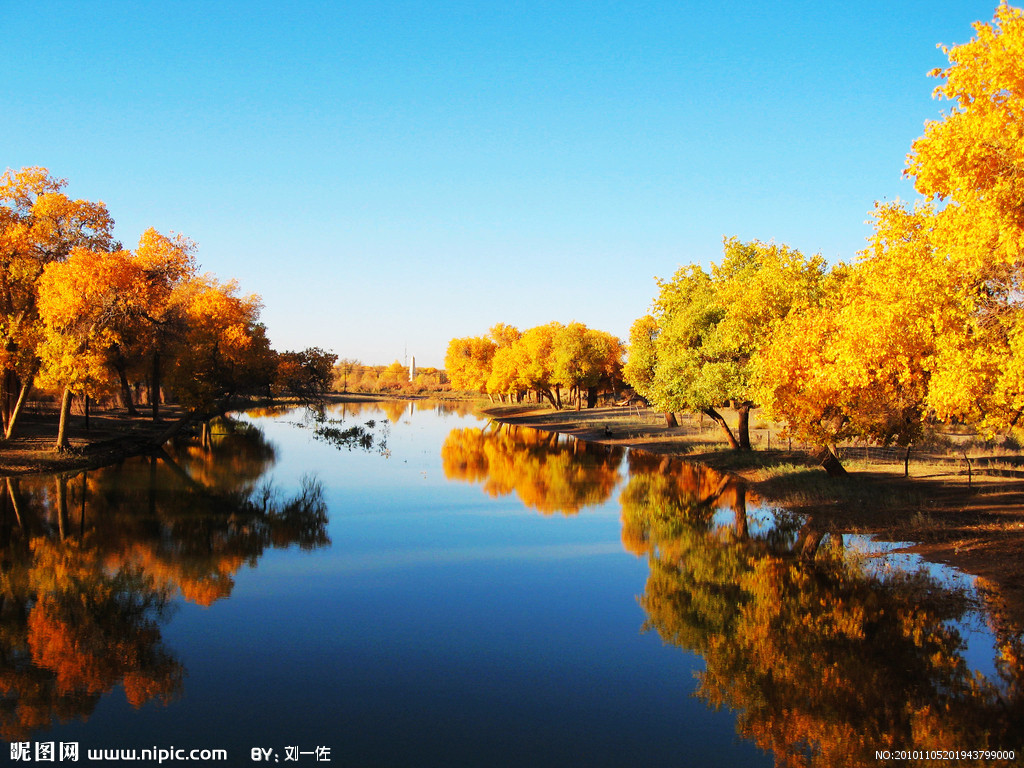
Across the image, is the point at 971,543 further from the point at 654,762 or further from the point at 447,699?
the point at 447,699

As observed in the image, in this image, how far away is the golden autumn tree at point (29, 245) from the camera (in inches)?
1124

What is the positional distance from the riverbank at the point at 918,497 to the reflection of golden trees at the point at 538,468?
20.9 feet

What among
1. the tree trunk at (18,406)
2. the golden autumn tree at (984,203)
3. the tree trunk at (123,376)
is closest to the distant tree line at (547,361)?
the tree trunk at (123,376)

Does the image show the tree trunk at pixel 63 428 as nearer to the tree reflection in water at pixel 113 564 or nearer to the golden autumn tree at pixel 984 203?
the tree reflection in water at pixel 113 564

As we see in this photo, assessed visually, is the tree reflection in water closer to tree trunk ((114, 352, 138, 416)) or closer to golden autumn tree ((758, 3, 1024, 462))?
tree trunk ((114, 352, 138, 416))

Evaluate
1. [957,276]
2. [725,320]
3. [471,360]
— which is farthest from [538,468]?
[471,360]

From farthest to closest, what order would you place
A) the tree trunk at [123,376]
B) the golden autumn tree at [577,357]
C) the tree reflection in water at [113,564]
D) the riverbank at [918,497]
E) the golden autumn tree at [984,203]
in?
the golden autumn tree at [577,357] → the tree trunk at [123,376] → the riverbank at [918,497] → the golden autumn tree at [984,203] → the tree reflection in water at [113,564]

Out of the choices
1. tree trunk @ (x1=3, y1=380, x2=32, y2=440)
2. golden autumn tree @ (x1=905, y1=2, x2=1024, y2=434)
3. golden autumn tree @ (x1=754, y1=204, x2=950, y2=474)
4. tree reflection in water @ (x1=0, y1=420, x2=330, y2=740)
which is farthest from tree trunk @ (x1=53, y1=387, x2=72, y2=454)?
golden autumn tree @ (x1=905, y1=2, x2=1024, y2=434)

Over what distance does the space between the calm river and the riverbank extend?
38.1 inches

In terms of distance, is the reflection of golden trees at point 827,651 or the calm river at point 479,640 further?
the reflection of golden trees at point 827,651

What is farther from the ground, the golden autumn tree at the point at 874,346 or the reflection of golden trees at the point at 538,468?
the golden autumn tree at the point at 874,346

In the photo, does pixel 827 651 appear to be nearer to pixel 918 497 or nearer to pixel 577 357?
pixel 918 497

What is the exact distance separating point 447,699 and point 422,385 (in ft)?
582

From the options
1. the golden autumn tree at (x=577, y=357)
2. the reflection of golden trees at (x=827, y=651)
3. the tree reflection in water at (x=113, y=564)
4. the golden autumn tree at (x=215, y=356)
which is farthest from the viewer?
the golden autumn tree at (x=577, y=357)
